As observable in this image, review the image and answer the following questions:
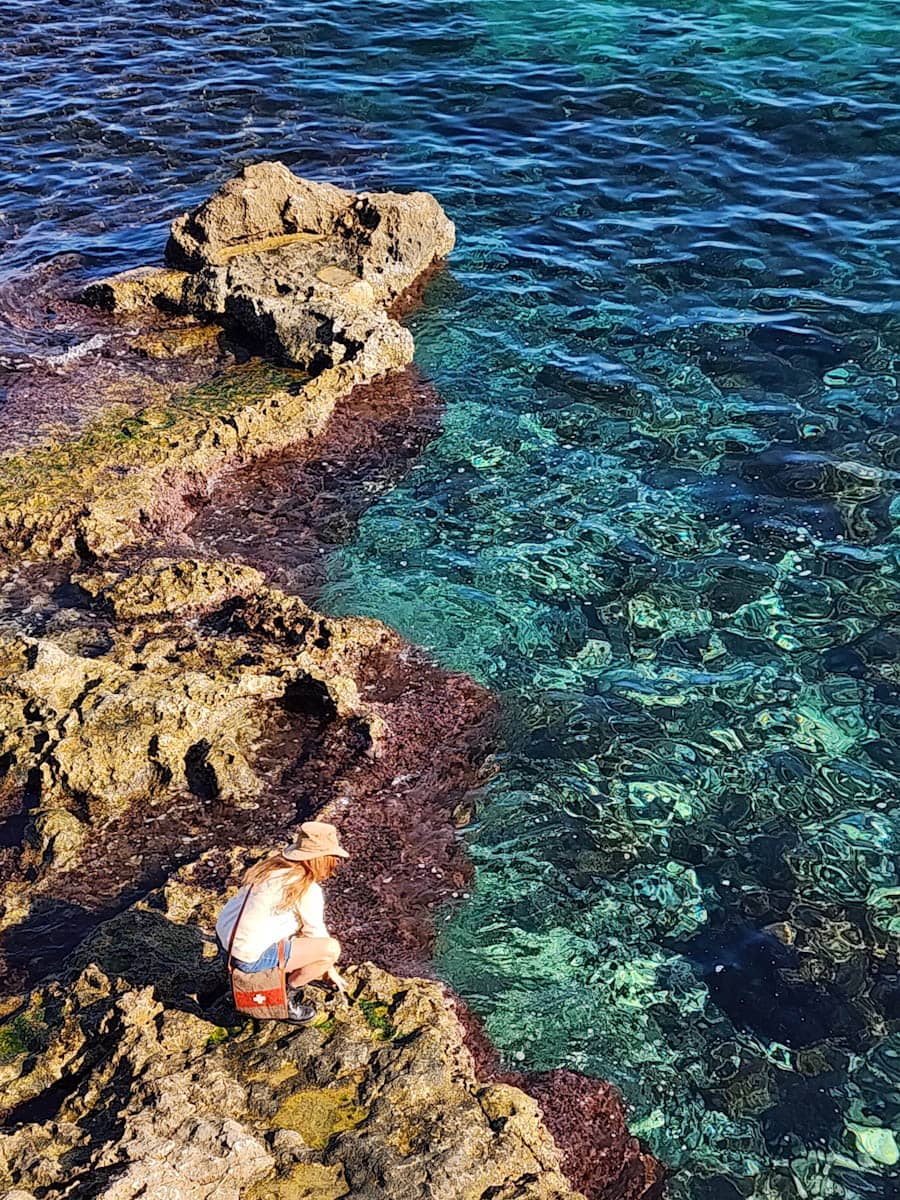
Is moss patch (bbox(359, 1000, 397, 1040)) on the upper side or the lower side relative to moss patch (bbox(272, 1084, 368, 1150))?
lower

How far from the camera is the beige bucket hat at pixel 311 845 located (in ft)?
22.8

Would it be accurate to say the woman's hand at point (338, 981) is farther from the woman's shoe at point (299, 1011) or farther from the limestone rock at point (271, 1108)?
the woman's shoe at point (299, 1011)

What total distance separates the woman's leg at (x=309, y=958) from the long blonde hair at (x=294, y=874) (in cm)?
24

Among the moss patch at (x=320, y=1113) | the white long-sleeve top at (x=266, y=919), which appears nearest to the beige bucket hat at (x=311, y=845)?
the white long-sleeve top at (x=266, y=919)

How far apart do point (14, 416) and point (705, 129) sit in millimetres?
Result: 13550

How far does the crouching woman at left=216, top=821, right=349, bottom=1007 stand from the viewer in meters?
6.87

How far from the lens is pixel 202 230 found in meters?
16.8

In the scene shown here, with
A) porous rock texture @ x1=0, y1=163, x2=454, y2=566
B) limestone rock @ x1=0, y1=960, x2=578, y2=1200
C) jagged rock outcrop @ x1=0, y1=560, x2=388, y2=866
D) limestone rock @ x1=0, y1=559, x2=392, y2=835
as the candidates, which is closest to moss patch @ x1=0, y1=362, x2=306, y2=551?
porous rock texture @ x1=0, y1=163, x2=454, y2=566

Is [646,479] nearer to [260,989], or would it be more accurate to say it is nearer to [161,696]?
[161,696]

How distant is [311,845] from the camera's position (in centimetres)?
696

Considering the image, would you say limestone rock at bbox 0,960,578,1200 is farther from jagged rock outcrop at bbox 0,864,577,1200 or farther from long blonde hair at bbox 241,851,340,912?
long blonde hair at bbox 241,851,340,912

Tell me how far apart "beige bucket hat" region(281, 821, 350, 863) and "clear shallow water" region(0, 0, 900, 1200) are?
179 centimetres

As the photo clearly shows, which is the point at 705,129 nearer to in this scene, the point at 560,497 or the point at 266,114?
the point at 266,114

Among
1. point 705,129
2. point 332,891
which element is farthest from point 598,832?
point 705,129
